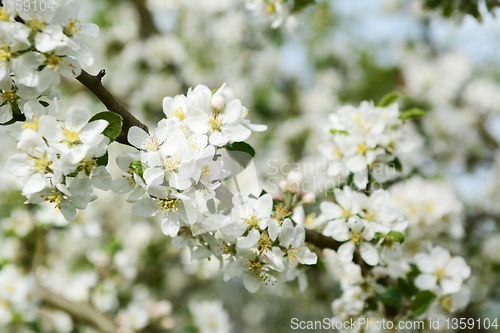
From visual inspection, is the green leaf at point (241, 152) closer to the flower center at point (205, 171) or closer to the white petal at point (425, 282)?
the flower center at point (205, 171)

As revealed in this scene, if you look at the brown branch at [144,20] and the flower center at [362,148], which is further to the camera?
the brown branch at [144,20]

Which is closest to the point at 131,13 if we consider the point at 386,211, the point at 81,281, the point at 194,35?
the point at 194,35

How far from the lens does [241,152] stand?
4.06 ft

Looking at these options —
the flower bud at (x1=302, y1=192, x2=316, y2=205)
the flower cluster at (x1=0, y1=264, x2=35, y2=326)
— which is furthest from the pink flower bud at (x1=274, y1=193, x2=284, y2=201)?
the flower cluster at (x1=0, y1=264, x2=35, y2=326)

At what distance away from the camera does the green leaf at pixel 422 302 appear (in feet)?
4.79

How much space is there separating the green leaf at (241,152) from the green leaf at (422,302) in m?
0.99

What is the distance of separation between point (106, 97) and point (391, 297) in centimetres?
144

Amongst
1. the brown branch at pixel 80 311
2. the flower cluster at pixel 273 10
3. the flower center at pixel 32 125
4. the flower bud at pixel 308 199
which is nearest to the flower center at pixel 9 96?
the flower center at pixel 32 125

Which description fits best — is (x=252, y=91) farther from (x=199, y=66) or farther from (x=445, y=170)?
(x=445, y=170)

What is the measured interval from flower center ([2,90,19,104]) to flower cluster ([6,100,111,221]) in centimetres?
9

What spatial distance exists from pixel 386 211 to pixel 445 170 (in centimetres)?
349

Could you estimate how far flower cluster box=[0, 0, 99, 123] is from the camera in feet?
2.93

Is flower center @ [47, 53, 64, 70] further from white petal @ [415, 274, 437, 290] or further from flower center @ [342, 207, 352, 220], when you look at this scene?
white petal @ [415, 274, 437, 290]

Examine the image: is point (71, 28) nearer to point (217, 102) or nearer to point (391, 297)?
point (217, 102)
